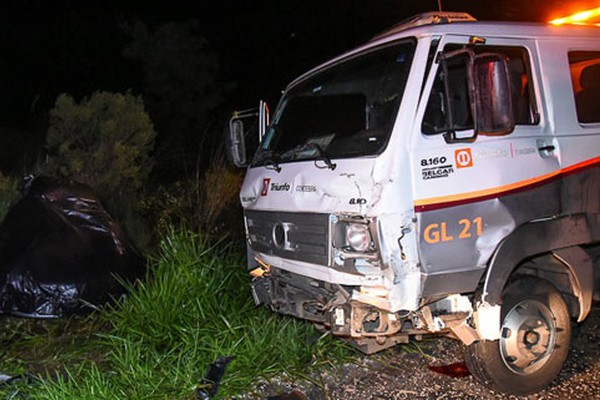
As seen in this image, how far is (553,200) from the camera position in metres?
4.26

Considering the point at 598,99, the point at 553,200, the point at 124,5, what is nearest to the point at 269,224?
the point at 553,200

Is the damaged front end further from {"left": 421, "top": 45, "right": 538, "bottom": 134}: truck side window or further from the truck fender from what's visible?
{"left": 421, "top": 45, "right": 538, "bottom": 134}: truck side window

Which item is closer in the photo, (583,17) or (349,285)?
(349,285)

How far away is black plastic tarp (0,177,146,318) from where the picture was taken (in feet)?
18.2

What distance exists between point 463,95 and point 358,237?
111 centimetres

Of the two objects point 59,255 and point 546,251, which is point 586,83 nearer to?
point 546,251

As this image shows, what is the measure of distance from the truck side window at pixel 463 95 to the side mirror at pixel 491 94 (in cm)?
16

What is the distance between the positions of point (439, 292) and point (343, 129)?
1.22m

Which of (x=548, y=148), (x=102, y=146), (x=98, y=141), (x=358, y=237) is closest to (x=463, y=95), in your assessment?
(x=548, y=148)

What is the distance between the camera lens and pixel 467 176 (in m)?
3.99

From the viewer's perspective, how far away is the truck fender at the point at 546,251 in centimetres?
400

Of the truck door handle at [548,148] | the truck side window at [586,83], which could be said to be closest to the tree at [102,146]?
the truck door handle at [548,148]

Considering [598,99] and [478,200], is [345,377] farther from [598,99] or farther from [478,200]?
[598,99]

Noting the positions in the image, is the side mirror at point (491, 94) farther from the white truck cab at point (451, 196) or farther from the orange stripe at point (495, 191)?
the orange stripe at point (495, 191)
